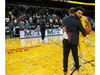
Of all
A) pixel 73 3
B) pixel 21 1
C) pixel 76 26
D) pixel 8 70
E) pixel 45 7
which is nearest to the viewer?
pixel 76 26

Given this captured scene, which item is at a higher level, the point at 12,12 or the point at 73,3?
the point at 73,3

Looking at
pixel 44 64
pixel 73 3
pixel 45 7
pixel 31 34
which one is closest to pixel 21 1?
pixel 45 7

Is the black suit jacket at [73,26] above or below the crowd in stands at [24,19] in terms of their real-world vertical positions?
below

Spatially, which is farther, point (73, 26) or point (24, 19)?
point (24, 19)

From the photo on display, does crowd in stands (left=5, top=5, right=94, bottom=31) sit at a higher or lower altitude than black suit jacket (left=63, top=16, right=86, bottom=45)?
higher

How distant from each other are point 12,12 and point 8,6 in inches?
44.1

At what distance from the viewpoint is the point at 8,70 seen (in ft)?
9.20

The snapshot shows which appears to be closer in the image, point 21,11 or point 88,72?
point 88,72

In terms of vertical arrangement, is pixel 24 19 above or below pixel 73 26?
above

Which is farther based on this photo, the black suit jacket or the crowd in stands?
the crowd in stands

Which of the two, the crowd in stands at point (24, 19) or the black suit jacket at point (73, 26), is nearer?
the black suit jacket at point (73, 26)
